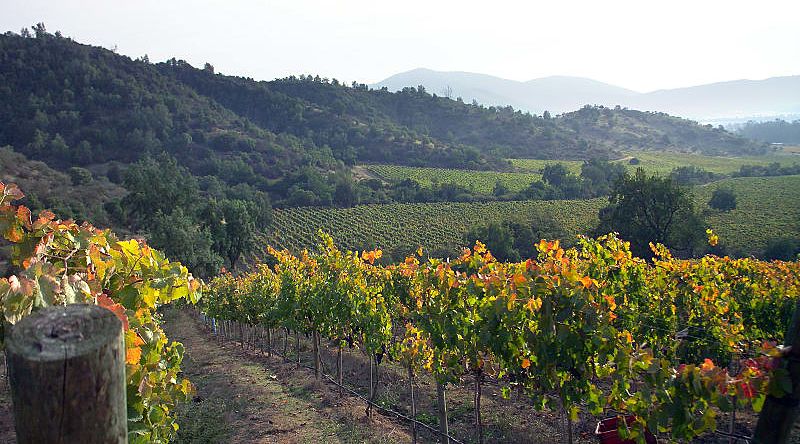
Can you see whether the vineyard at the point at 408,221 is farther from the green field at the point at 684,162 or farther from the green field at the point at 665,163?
the green field at the point at 684,162

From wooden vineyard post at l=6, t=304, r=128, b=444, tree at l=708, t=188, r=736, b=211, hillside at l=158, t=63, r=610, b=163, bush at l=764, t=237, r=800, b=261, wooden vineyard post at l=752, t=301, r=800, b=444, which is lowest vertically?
bush at l=764, t=237, r=800, b=261

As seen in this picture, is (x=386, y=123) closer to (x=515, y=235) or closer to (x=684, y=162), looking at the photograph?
(x=684, y=162)

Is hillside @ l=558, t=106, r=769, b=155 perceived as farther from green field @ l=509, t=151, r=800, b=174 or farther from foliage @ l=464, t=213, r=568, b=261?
foliage @ l=464, t=213, r=568, b=261

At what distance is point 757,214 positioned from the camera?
51.0m

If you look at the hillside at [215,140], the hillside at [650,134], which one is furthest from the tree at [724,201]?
the hillside at [650,134]

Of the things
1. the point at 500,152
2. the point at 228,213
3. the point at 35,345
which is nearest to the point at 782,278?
the point at 35,345

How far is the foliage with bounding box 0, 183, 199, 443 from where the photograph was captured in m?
2.37

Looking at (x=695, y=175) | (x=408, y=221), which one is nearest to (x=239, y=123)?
(x=408, y=221)

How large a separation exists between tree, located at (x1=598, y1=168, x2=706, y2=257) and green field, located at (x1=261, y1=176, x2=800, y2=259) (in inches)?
249

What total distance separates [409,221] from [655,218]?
30951 millimetres

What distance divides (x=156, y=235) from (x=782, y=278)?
30.9 metres

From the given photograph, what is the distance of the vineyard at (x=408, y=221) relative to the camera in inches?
2100

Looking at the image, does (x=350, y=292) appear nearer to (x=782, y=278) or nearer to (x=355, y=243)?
(x=782, y=278)

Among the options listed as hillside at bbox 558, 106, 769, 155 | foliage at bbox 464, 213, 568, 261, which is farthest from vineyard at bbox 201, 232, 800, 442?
hillside at bbox 558, 106, 769, 155
